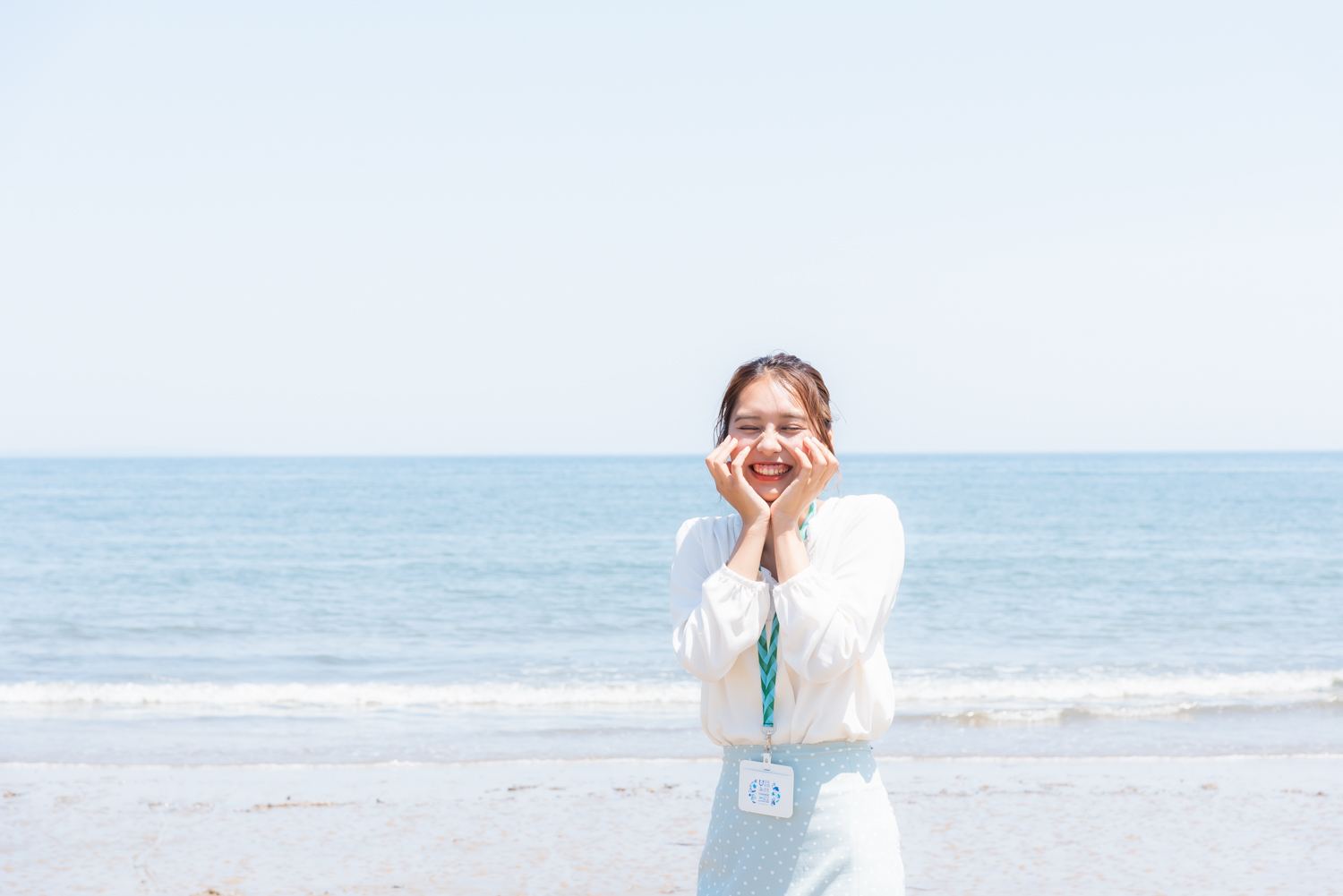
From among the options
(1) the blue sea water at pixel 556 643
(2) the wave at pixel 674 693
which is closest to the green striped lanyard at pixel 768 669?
(1) the blue sea water at pixel 556 643

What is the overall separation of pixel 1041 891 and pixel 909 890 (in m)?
0.60

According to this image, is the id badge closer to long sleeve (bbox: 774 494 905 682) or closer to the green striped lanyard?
the green striped lanyard

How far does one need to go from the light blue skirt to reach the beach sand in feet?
10.9

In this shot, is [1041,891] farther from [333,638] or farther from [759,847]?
[333,638]

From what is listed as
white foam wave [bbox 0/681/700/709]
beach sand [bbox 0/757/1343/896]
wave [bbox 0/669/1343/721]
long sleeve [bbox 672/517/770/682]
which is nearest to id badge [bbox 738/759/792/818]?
long sleeve [bbox 672/517/770/682]

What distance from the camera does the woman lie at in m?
1.93

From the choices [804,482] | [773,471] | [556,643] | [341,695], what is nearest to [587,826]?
[773,471]

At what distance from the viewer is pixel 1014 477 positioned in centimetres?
8094

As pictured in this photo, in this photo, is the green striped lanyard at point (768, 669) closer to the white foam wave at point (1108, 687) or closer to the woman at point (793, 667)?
the woman at point (793, 667)

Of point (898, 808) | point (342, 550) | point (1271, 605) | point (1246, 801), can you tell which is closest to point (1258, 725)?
point (1246, 801)

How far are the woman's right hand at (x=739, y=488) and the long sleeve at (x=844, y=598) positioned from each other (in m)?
0.14

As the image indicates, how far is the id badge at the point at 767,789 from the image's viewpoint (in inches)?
77.7

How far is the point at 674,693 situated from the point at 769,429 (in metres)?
8.86

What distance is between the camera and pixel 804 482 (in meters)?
1.96
